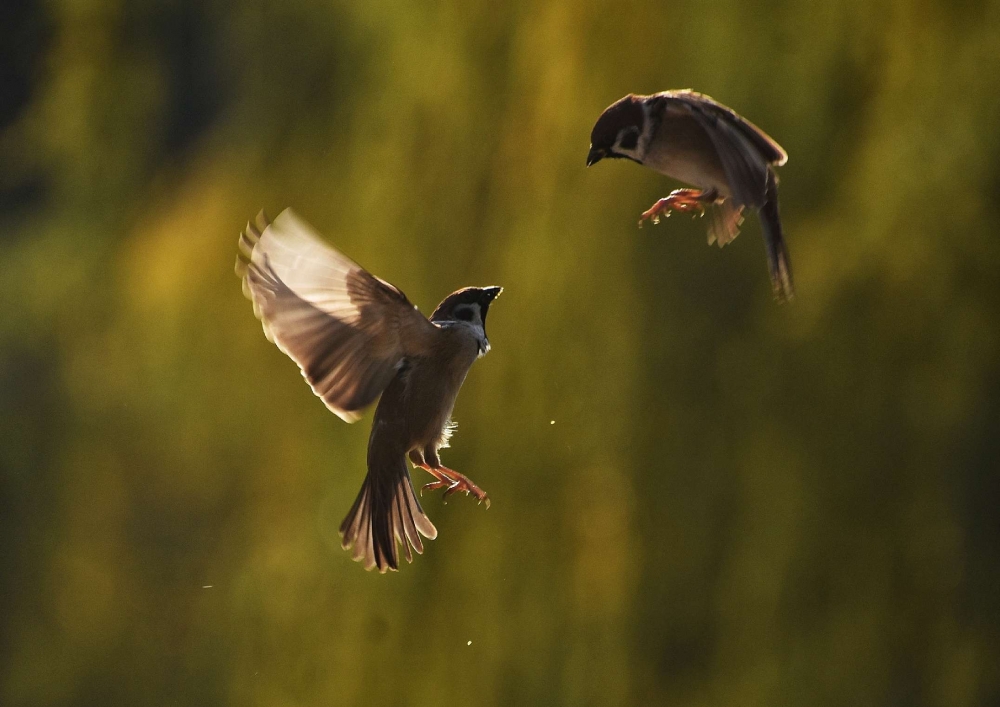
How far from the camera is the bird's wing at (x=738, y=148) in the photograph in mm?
785

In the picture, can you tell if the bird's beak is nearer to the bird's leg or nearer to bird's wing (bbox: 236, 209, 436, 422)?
the bird's leg

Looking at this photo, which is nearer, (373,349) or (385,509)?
(373,349)

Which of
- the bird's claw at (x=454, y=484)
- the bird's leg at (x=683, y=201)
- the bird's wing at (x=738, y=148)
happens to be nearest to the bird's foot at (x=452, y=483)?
the bird's claw at (x=454, y=484)

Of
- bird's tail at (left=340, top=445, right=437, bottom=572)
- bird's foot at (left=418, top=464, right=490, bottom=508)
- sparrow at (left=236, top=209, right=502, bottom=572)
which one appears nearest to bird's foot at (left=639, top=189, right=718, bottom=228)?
sparrow at (left=236, top=209, right=502, bottom=572)

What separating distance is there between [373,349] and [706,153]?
0.49 m

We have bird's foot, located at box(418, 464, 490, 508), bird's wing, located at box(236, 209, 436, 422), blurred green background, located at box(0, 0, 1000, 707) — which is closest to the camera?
bird's wing, located at box(236, 209, 436, 422)

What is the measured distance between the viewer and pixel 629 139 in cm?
90

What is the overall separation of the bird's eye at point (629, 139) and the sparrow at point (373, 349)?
291 mm

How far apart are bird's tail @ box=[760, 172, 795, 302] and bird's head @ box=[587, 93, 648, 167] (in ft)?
0.39

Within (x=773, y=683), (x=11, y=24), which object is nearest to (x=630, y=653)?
(x=773, y=683)

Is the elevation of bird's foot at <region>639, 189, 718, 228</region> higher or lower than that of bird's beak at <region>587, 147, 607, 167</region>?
lower

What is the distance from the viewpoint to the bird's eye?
89 centimetres

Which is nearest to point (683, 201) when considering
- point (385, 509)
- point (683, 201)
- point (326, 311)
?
point (683, 201)

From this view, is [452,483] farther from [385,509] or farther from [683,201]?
[683,201]
